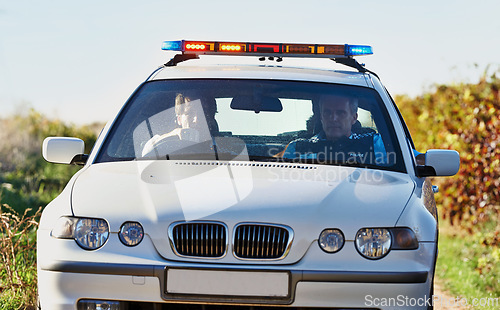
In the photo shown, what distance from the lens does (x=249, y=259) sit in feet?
Answer: 12.2

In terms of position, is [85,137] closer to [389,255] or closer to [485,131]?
[485,131]

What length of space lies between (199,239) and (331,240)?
2.14ft

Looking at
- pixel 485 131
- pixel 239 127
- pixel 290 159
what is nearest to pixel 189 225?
pixel 290 159

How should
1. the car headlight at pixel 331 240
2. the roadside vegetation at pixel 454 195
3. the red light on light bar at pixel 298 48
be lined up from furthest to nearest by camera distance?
the roadside vegetation at pixel 454 195
the red light on light bar at pixel 298 48
the car headlight at pixel 331 240

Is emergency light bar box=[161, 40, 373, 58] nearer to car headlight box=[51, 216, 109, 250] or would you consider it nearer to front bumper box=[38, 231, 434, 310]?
car headlight box=[51, 216, 109, 250]

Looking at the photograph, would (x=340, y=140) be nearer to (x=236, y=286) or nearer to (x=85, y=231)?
(x=236, y=286)

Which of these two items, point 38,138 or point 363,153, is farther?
point 38,138

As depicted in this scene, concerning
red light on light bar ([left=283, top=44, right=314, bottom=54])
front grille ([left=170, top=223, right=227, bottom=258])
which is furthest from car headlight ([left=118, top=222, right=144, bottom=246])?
red light on light bar ([left=283, top=44, right=314, bottom=54])

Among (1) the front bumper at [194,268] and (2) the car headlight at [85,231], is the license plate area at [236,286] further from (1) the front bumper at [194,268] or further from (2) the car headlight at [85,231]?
(2) the car headlight at [85,231]

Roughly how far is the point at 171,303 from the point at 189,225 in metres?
0.39

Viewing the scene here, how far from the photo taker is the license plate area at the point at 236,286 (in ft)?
12.0

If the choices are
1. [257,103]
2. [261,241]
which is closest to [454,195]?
[257,103]

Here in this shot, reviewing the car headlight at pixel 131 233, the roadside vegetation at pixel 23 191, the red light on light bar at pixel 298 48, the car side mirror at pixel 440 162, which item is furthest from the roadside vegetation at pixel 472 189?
the car headlight at pixel 131 233

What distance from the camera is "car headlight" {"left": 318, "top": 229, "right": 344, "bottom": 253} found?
149 inches
